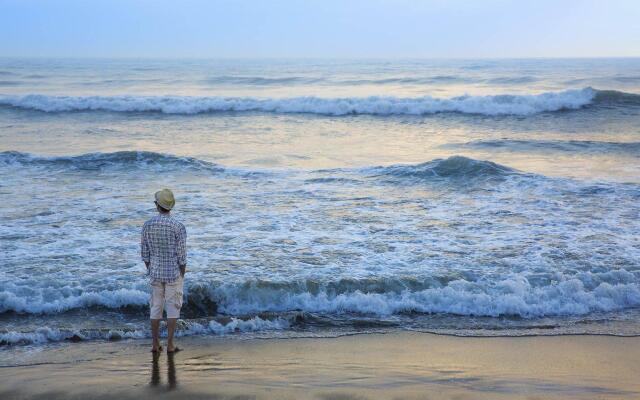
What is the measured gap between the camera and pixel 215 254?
880 cm

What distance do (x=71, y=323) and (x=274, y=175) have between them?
26.7ft

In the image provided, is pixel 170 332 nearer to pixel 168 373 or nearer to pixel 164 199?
pixel 168 373

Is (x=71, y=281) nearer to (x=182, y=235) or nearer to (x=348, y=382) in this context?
(x=182, y=235)

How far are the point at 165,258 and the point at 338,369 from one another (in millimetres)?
1829

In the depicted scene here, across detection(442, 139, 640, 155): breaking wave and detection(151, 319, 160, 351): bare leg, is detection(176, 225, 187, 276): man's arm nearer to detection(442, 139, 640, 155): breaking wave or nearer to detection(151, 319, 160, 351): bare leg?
detection(151, 319, 160, 351): bare leg

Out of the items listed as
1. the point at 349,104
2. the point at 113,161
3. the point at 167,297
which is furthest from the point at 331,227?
the point at 349,104

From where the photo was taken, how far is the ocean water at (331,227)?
713 centimetres

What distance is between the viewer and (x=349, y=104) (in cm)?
2844

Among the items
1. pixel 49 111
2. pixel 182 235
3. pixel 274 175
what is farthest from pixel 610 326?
pixel 49 111

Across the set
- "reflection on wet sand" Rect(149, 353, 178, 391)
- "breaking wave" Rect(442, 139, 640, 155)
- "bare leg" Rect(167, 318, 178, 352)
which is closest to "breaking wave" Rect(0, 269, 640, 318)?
"bare leg" Rect(167, 318, 178, 352)

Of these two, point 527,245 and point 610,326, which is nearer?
point 610,326

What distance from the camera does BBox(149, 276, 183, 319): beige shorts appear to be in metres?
5.88

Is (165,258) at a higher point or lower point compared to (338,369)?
higher

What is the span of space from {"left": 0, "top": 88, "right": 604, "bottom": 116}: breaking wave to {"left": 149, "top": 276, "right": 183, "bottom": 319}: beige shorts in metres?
22.4
